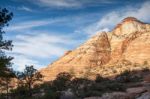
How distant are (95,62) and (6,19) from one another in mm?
122079

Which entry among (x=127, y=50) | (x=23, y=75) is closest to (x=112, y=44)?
(x=127, y=50)

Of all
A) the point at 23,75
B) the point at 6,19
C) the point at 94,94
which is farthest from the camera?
the point at 23,75

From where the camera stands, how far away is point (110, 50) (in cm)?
16212

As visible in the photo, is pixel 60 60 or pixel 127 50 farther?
pixel 60 60

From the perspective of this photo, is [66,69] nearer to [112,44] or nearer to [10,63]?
[112,44]

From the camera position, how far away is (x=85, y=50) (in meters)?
161

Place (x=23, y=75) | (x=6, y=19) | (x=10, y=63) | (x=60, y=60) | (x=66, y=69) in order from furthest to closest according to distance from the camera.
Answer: (x=60, y=60) → (x=66, y=69) → (x=23, y=75) → (x=10, y=63) → (x=6, y=19)

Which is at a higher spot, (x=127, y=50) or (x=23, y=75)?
(x=127, y=50)

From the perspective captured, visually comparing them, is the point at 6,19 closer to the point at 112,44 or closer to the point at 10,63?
the point at 10,63

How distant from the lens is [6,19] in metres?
34.4

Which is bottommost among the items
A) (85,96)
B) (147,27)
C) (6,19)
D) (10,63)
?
(85,96)

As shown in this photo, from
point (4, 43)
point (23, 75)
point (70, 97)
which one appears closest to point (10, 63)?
point (4, 43)

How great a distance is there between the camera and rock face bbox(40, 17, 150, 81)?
150275 mm

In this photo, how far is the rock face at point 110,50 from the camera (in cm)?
15027
